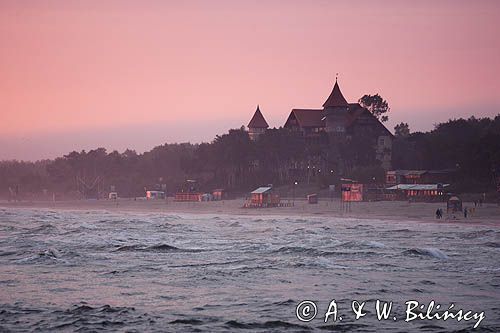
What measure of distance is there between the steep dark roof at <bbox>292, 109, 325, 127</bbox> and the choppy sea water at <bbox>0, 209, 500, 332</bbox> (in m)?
60.5

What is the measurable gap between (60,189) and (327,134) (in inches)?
2251

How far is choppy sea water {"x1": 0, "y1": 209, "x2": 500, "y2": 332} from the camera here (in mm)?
22594

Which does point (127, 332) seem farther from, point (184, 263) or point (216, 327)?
point (184, 263)

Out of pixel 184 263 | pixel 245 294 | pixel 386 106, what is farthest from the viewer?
pixel 386 106

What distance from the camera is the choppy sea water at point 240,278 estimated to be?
22594mm

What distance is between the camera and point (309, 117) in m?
116

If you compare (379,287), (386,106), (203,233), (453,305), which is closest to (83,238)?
(203,233)

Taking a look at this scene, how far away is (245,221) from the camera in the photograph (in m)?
69.1

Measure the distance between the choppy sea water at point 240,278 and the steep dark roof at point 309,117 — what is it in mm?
60541

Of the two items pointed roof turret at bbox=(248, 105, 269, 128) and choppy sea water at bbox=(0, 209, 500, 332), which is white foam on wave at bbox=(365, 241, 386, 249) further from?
pointed roof turret at bbox=(248, 105, 269, 128)

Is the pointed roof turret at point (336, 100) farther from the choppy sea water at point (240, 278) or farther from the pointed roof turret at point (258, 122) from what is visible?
the choppy sea water at point (240, 278)

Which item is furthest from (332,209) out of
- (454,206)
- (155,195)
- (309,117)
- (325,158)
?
(155,195)

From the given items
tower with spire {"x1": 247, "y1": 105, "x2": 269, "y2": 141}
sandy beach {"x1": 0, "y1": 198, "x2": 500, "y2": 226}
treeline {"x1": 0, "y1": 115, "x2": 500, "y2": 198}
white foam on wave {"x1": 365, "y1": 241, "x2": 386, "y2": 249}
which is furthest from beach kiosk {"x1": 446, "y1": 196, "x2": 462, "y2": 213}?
tower with spire {"x1": 247, "y1": 105, "x2": 269, "y2": 141}

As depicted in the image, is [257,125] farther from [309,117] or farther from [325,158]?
[325,158]
